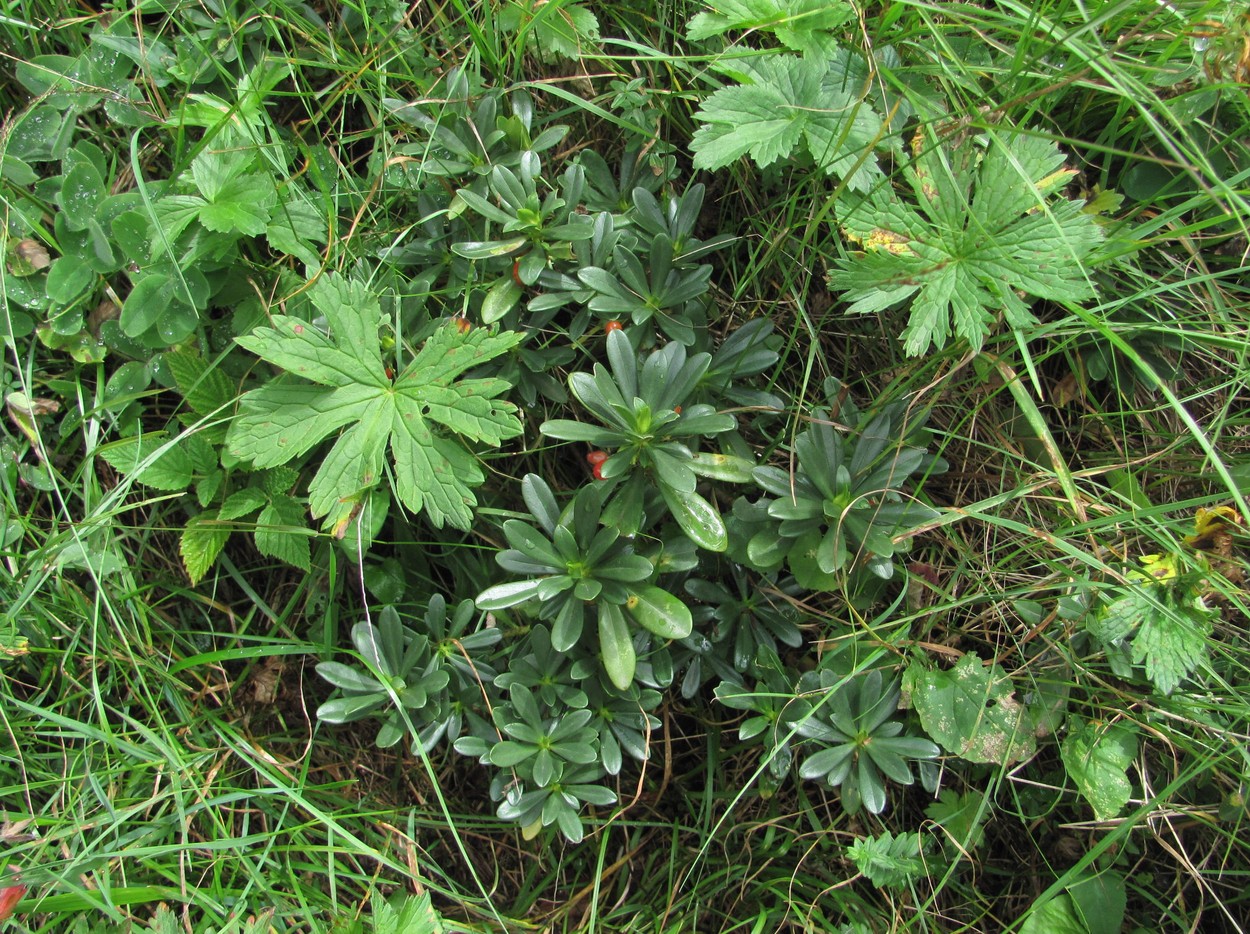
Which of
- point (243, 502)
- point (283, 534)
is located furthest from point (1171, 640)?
point (243, 502)

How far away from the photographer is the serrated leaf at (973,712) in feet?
7.96

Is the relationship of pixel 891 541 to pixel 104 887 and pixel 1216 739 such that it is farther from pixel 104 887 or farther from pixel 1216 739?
pixel 104 887

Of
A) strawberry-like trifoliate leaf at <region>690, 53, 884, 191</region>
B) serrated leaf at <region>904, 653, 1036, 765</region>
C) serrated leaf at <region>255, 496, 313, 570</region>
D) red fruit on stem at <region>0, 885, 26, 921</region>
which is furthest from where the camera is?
serrated leaf at <region>255, 496, 313, 570</region>

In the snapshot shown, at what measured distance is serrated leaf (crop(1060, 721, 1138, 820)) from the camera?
2.37 m

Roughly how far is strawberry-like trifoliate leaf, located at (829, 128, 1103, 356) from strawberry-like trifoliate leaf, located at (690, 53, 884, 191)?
5.3 inches

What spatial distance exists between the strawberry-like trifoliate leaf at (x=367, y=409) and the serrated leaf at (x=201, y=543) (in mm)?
464

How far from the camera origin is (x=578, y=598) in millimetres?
2375

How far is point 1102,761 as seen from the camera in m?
2.39

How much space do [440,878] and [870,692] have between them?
142 cm

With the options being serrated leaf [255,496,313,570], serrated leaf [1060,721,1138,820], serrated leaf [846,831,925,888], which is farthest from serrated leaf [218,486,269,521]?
serrated leaf [1060,721,1138,820]

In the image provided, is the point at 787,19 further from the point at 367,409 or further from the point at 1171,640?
the point at 1171,640

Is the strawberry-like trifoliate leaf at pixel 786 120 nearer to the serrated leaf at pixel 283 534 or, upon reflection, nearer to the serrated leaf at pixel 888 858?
the serrated leaf at pixel 283 534

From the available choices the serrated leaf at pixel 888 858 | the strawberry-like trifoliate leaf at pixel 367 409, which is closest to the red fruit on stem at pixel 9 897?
the strawberry-like trifoliate leaf at pixel 367 409

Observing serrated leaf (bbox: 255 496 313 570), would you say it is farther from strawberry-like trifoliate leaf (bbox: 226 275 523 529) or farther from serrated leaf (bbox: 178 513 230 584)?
strawberry-like trifoliate leaf (bbox: 226 275 523 529)
